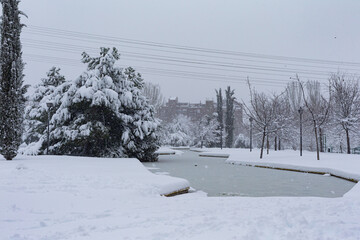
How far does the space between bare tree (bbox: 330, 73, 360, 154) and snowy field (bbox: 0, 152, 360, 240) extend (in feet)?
57.8

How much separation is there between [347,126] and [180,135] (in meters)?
26.3

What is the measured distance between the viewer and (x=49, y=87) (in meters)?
24.1

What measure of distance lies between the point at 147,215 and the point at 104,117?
45.2 ft

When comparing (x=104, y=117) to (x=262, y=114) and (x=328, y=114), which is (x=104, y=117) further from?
(x=328, y=114)

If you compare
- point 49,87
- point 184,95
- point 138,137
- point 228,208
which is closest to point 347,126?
point 138,137

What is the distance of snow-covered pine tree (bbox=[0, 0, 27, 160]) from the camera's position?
A: 41.7 ft

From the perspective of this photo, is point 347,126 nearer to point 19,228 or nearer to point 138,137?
point 138,137

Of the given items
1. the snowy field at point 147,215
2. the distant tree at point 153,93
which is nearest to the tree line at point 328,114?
the snowy field at point 147,215

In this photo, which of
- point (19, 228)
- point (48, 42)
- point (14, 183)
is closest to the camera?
point (19, 228)

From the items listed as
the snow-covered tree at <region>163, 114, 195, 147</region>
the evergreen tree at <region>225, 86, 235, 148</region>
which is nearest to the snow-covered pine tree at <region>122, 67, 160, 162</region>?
the snow-covered tree at <region>163, 114, 195, 147</region>

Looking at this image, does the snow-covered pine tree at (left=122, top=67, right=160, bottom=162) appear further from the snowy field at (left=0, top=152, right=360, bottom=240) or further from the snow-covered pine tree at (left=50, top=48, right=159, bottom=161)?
the snowy field at (left=0, top=152, right=360, bottom=240)

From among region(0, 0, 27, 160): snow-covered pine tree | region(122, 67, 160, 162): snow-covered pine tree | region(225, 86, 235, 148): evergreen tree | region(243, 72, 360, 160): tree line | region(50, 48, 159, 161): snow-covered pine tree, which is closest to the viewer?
region(0, 0, 27, 160): snow-covered pine tree

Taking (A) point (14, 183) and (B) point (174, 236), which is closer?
(B) point (174, 236)

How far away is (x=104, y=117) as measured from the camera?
1800cm
